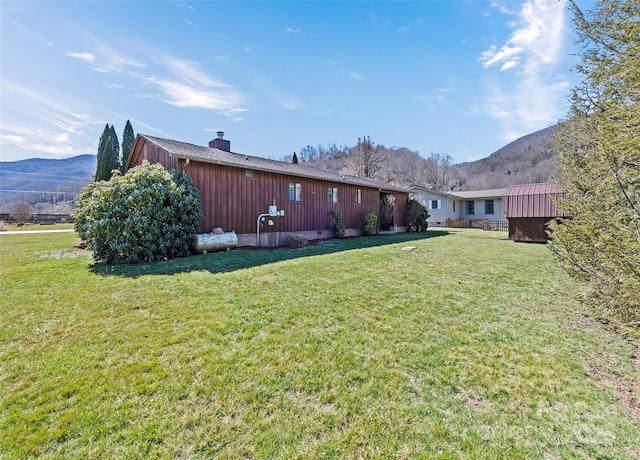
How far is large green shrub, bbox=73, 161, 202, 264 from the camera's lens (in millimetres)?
7309

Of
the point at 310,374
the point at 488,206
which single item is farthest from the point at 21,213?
the point at 488,206

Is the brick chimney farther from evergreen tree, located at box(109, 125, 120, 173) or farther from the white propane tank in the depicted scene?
evergreen tree, located at box(109, 125, 120, 173)

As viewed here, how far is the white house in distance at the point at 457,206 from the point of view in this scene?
27.1 meters

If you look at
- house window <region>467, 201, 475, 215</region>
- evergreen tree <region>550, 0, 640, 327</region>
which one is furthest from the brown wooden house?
house window <region>467, 201, 475, 215</region>

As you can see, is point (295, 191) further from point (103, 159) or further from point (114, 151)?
point (114, 151)

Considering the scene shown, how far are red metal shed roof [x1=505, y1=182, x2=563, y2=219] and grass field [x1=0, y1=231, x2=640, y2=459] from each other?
9.18m

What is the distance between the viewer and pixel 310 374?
2.49m

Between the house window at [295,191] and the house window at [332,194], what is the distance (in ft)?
6.47

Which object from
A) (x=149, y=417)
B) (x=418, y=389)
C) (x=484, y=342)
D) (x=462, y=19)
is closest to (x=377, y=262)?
(x=484, y=342)

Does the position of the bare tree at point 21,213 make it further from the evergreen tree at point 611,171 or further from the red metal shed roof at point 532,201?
the red metal shed roof at point 532,201

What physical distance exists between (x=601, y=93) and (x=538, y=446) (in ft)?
13.7

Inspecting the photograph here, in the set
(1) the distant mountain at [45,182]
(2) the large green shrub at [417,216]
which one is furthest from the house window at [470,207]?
(1) the distant mountain at [45,182]

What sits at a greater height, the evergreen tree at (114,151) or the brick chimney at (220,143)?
the evergreen tree at (114,151)

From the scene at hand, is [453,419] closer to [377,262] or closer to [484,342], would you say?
[484,342]
